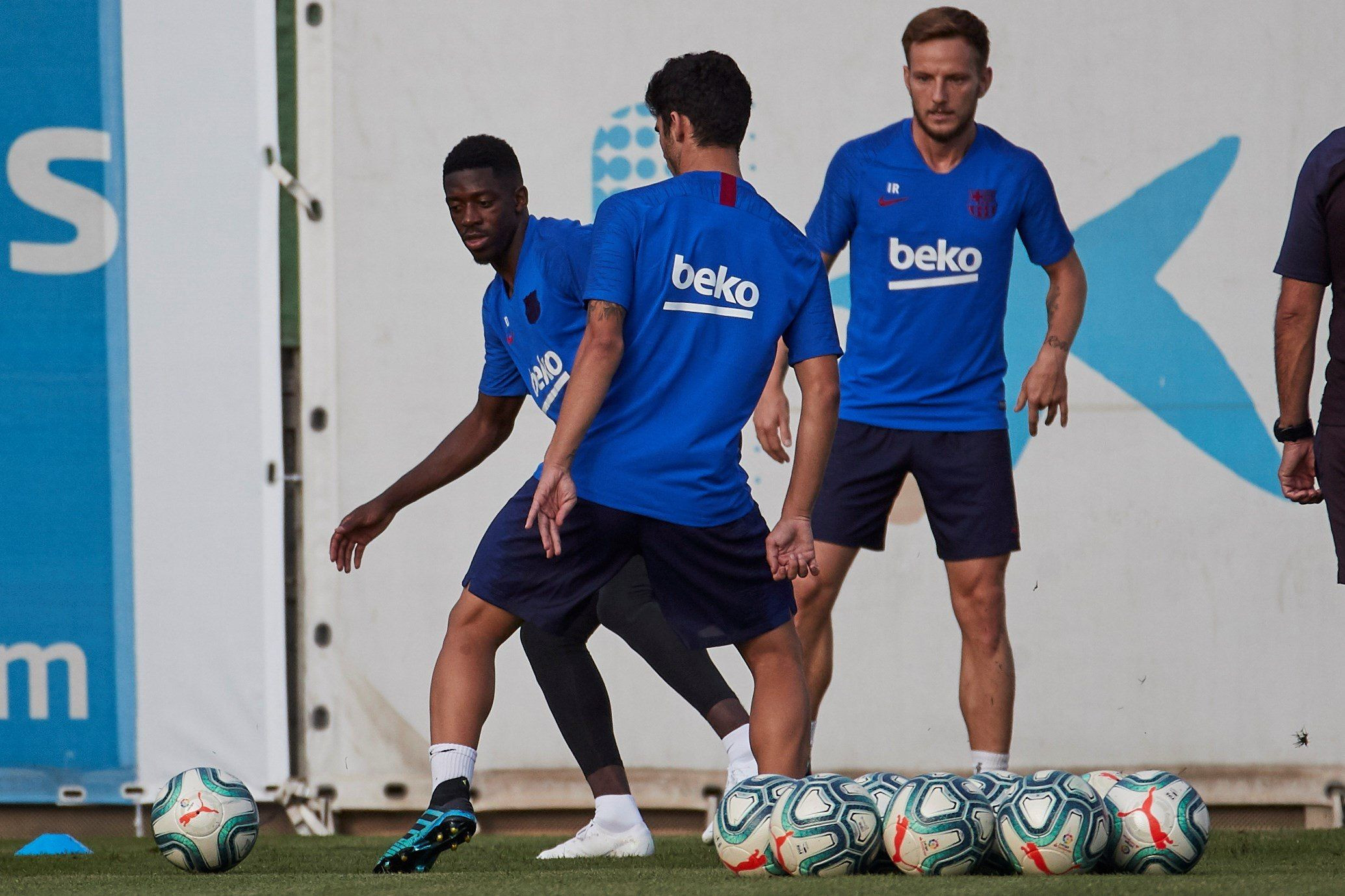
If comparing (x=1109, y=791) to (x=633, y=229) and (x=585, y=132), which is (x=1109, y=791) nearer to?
(x=633, y=229)

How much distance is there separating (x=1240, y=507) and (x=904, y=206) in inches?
76.2

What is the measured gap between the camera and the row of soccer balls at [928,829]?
113 inches

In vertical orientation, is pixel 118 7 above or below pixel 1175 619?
above

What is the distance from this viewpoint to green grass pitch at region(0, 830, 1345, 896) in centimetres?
264

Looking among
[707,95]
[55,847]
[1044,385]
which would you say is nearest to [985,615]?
[1044,385]

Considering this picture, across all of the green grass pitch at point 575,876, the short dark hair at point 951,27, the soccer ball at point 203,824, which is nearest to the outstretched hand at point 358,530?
the soccer ball at point 203,824

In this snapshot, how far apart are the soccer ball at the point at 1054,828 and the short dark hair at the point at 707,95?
4.82ft

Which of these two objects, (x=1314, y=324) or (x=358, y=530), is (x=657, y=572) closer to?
(x=358, y=530)

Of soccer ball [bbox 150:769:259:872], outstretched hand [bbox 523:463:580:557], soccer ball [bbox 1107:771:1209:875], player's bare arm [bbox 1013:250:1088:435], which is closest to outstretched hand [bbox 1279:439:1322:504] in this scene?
player's bare arm [bbox 1013:250:1088:435]

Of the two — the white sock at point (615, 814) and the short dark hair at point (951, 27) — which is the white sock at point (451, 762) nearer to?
the white sock at point (615, 814)

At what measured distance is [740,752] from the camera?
395cm

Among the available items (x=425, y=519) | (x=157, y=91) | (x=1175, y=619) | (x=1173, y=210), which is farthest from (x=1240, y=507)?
(x=157, y=91)

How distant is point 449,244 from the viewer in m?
5.47

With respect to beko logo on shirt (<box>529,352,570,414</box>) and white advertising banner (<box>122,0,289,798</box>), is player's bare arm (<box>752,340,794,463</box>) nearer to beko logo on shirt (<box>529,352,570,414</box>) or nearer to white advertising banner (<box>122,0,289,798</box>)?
beko logo on shirt (<box>529,352,570,414</box>)
